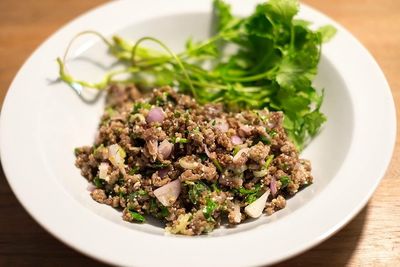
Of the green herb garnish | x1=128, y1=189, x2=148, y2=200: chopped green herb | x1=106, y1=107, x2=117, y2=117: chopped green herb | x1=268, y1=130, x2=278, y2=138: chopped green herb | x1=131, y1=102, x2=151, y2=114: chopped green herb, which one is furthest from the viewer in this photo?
x1=106, y1=107, x2=117, y2=117: chopped green herb

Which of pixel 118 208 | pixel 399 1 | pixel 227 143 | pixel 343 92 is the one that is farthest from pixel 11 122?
pixel 399 1

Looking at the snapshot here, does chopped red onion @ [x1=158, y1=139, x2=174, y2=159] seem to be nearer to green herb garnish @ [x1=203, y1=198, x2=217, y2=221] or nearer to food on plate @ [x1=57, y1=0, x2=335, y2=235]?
food on plate @ [x1=57, y1=0, x2=335, y2=235]

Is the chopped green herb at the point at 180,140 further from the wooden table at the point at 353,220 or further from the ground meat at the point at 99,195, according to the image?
the wooden table at the point at 353,220

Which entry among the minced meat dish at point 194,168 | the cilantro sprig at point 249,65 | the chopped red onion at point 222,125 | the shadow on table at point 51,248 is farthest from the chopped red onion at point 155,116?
the shadow on table at point 51,248

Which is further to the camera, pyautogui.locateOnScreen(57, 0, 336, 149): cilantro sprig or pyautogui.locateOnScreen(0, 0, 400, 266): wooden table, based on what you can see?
pyautogui.locateOnScreen(57, 0, 336, 149): cilantro sprig

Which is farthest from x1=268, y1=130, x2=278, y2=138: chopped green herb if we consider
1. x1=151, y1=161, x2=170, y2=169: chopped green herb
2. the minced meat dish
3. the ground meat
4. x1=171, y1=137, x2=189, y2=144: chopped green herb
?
the ground meat

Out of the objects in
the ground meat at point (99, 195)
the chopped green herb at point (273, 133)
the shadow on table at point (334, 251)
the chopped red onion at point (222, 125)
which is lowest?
the shadow on table at point (334, 251)

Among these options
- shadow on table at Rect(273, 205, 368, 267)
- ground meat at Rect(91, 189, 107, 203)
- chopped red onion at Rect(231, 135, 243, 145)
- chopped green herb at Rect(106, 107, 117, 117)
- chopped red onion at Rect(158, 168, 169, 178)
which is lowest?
shadow on table at Rect(273, 205, 368, 267)

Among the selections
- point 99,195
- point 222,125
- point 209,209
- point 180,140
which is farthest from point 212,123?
point 99,195

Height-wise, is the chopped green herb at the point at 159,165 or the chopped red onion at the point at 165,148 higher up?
the chopped red onion at the point at 165,148
